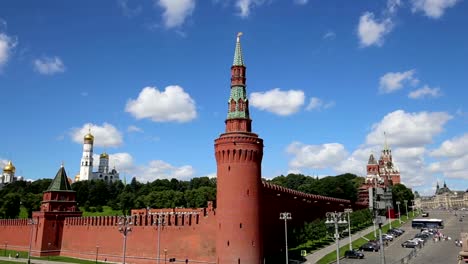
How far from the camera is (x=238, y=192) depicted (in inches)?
1804

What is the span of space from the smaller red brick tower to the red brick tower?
3636cm

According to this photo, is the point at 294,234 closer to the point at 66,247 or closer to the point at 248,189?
the point at 248,189

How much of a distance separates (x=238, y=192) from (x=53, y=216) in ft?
130

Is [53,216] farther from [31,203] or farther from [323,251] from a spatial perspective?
[31,203]

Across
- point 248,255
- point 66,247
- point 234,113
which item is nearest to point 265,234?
point 248,255

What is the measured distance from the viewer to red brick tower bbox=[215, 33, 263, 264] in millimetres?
44719

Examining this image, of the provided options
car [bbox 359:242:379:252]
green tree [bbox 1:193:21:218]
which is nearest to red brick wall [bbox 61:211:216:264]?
car [bbox 359:242:379:252]

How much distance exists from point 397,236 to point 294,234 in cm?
2850

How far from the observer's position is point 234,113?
49.0 m

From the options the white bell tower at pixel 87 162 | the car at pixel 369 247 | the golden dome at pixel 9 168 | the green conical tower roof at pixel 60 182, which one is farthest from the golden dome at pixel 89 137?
the car at pixel 369 247

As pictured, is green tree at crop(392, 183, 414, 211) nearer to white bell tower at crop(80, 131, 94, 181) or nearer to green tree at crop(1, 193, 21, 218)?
green tree at crop(1, 193, 21, 218)

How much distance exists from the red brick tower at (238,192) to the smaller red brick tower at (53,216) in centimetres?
3636

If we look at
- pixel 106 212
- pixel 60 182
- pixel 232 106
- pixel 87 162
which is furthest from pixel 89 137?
pixel 232 106

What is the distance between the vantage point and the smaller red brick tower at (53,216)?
69375 mm
